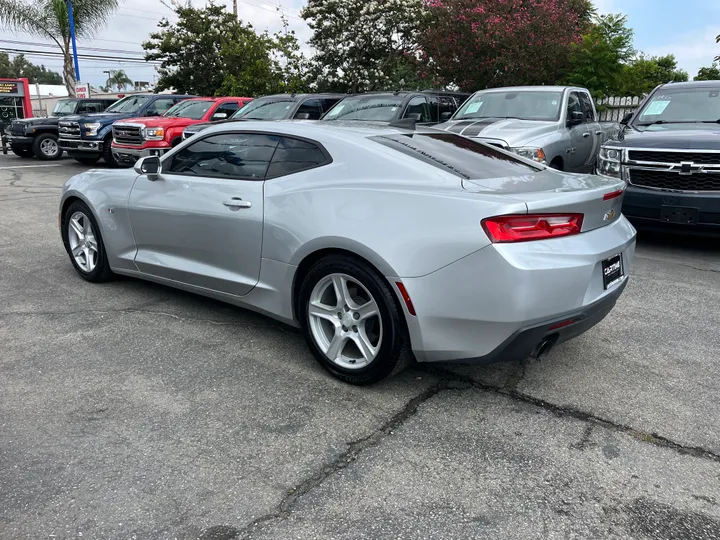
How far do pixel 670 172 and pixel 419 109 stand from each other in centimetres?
529

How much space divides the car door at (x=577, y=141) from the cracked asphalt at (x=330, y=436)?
4.70 meters

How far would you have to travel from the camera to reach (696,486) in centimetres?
275

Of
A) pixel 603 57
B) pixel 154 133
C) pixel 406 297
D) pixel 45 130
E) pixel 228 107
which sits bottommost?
pixel 45 130

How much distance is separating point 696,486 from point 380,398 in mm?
1575

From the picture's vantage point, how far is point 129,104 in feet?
58.3

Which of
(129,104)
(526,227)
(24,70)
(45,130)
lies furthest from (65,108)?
(24,70)

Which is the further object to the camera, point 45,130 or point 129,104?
point 45,130

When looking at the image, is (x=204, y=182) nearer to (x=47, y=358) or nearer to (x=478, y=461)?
(x=47, y=358)

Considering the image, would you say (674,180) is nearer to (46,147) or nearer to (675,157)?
(675,157)

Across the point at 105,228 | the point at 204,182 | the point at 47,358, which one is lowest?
the point at 47,358

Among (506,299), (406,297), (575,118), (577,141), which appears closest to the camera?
(506,299)

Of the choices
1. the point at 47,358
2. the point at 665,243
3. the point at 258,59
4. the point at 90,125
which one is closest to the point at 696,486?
the point at 47,358

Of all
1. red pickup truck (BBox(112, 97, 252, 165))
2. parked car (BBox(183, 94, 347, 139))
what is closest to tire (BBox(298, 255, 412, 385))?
parked car (BBox(183, 94, 347, 139))

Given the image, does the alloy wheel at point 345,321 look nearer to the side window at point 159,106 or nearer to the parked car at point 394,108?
the parked car at point 394,108
